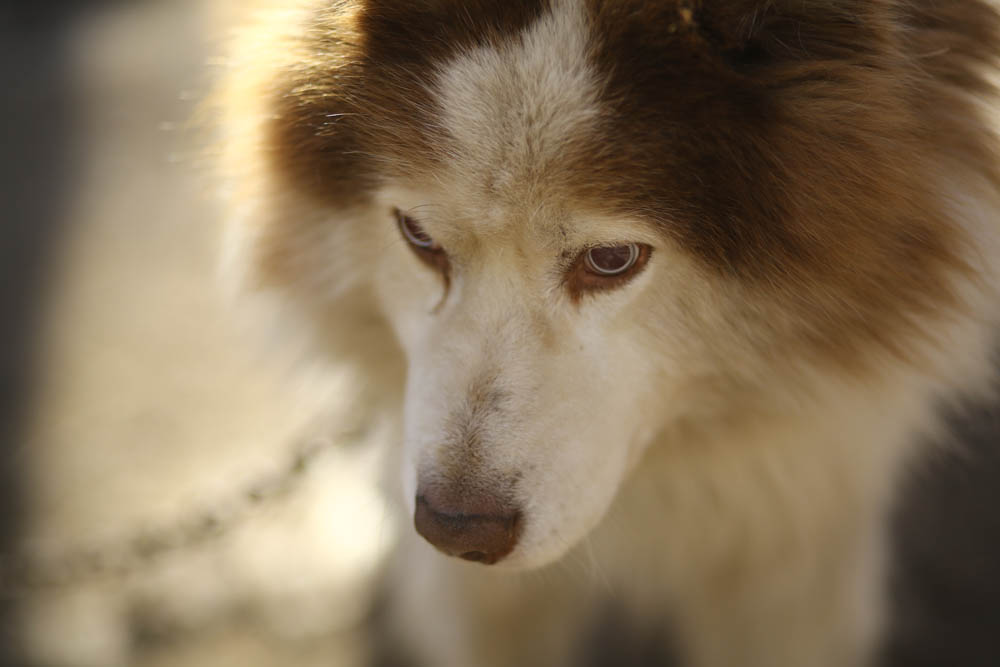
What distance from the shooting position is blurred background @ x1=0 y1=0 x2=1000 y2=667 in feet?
9.18

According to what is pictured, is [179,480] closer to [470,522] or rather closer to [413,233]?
[413,233]

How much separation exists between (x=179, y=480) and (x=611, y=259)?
7.03 ft

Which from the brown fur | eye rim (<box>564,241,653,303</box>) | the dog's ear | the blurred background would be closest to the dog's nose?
eye rim (<box>564,241,653,303</box>)

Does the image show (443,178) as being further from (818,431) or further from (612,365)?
(818,431)

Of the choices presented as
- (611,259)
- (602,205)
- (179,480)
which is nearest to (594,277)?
(611,259)

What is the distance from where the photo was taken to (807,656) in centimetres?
226

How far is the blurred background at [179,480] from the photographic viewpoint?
9.18 feet

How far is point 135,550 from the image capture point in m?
2.77

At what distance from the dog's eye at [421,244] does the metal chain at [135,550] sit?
1121 millimetres

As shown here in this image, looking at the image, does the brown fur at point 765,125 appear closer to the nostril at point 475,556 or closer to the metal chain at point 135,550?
the nostril at point 475,556

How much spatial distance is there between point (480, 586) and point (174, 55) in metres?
4.03

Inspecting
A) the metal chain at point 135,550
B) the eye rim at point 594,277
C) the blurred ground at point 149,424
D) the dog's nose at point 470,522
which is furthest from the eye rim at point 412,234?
the metal chain at point 135,550

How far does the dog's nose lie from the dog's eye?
0.40 metres

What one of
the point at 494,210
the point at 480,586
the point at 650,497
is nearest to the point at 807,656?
the point at 650,497
